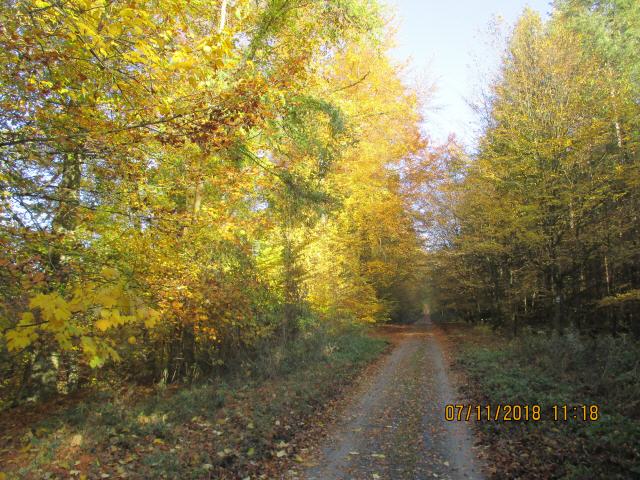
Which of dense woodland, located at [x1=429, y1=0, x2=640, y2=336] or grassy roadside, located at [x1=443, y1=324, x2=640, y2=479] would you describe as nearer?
grassy roadside, located at [x1=443, y1=324, x2=640, y2=479]

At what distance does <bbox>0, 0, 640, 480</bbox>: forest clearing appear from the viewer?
4.33m

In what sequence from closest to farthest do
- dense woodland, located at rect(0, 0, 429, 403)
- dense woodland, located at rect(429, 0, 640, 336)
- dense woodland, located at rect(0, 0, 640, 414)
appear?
dense woodland, located at rect(0, 0, 429, 403), dense woodland, located at rect(0, 0, 640, 414), dense woodland, located at rect(429, 0, 640, 336)

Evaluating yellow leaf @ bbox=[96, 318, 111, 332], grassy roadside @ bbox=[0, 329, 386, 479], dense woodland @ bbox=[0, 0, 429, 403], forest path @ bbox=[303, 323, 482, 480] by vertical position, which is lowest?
forest path @ bbox=[303, 323, 482, 480]

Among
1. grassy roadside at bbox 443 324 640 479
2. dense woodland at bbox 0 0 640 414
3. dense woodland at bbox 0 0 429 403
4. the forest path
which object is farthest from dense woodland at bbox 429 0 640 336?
the forest path

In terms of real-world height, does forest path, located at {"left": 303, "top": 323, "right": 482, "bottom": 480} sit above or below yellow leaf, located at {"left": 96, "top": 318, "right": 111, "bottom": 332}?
below

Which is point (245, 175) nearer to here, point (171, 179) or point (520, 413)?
point (171, 179)

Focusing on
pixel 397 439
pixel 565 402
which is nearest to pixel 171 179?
pixel 397 439

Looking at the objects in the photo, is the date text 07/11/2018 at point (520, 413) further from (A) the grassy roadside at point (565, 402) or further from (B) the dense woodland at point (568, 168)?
(B) the dense woodland at point (568, 168)

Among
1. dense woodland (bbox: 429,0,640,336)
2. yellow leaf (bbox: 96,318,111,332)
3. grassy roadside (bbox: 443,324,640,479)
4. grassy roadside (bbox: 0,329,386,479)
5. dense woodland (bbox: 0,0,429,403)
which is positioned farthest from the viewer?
dense woodland (bbox: 429,0,640,336)

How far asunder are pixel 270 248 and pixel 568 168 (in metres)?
10.6

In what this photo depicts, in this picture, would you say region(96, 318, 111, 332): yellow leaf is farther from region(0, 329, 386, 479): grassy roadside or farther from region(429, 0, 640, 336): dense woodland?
region(429, 0, 640, 336): dense woodland

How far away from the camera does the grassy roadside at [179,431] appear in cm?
543

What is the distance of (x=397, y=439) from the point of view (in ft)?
22.7

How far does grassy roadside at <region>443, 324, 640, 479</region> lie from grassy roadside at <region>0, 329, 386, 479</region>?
329 centimetres
